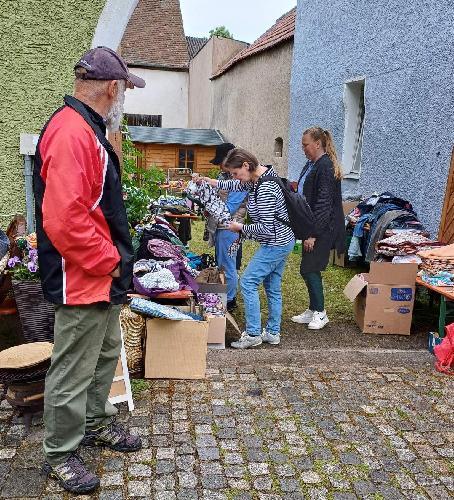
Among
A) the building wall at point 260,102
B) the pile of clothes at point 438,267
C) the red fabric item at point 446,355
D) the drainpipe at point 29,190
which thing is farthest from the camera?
the building wall at point 260,102

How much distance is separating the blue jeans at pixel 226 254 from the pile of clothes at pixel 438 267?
1.85 m

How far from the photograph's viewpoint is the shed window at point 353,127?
9.41 m

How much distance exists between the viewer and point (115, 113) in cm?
249

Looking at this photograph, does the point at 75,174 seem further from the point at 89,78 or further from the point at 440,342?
the point at 440,342

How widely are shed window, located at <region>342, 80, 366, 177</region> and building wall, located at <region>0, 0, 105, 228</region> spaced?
20.2 feet

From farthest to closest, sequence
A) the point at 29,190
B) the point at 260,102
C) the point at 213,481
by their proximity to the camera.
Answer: the point at 260,102 → the point at 29,190 → the point at 213,481

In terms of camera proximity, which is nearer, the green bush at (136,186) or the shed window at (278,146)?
the green bush at (136,186)

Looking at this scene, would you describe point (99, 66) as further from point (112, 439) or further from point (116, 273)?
point (112, 439)

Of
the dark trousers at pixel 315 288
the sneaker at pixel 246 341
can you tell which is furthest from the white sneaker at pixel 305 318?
the sneaker at pixel 246 341

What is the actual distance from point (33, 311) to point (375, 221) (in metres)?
4.87

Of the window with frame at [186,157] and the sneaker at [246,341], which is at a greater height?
the window with frame at [186,157]

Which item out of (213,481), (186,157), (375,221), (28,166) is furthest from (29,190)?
(186,157)

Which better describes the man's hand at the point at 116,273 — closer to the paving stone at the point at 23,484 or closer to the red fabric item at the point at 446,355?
the paving stone at the point at 23,484

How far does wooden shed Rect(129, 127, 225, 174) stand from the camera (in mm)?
20750
